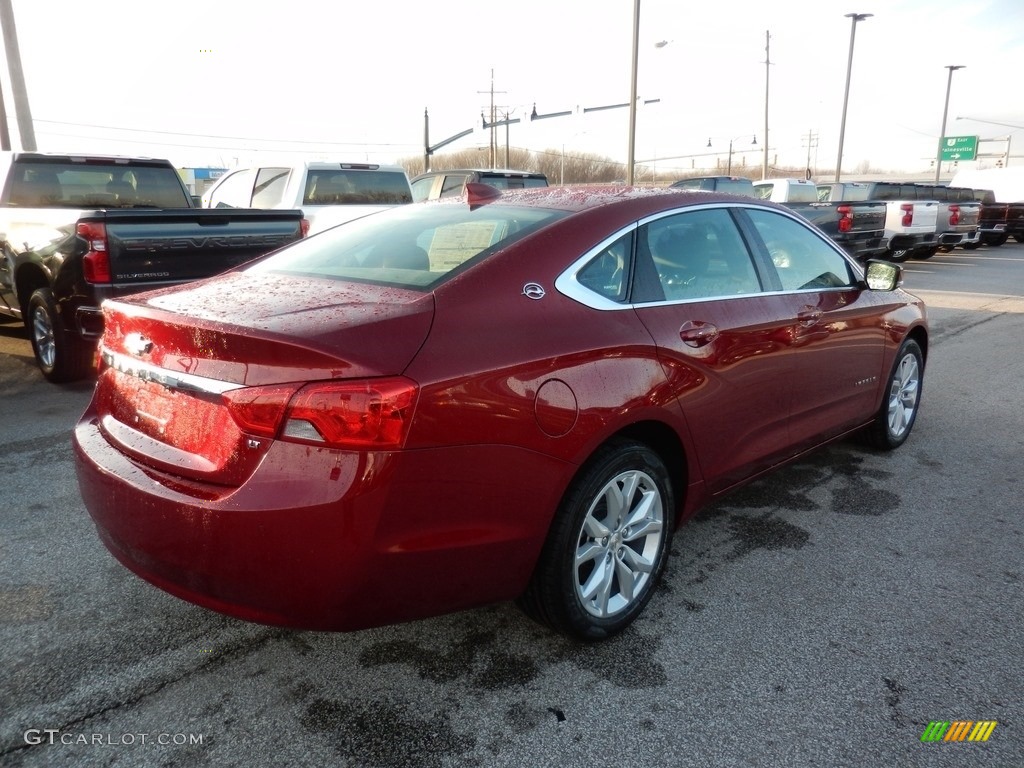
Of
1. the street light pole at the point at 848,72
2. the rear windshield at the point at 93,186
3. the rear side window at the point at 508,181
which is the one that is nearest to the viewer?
the rear windshield at the point at 93,186

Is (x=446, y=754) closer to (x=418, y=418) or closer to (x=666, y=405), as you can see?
(x=418, y=418)

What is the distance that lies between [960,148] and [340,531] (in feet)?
279

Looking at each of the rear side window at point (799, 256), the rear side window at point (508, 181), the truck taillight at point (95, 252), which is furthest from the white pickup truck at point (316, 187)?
the rear side window at point (799, 256)

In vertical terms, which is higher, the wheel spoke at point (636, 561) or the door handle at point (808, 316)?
the door handle at point (808, 316)

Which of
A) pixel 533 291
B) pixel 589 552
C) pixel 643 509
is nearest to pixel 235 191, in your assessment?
pixel 533 291

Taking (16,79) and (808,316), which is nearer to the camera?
(808,316)

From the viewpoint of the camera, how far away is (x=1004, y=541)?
146 inches

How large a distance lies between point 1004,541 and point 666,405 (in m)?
2.01

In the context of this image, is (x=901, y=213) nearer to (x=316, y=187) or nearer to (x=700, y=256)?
(x=316, y=187)

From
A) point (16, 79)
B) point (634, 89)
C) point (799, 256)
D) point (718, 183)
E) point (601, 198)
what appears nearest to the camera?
point (601, 198)

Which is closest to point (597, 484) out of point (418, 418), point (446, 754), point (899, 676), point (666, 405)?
point (666, 405)

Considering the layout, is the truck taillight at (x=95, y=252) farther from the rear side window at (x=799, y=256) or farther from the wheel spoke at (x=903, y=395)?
the wheel spoke at (x=903, y=395)

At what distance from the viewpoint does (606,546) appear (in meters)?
2.80

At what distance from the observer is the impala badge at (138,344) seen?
247cm
